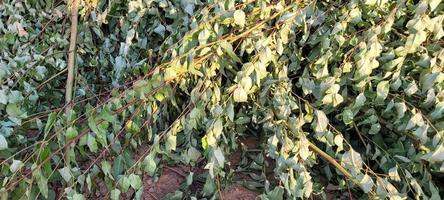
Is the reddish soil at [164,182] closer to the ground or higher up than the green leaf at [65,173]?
closer to the ground

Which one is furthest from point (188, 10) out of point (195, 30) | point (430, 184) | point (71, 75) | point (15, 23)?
point (430, 184)

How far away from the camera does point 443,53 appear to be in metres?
1.57

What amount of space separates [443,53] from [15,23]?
1624 millimetres

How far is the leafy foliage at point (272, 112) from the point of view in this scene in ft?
4.97

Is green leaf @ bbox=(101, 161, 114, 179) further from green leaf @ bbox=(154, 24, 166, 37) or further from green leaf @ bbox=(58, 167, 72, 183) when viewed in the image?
green leaf @ bbox=(154, 24, 166, 37)

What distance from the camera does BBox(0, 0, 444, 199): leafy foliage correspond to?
4.97 ft

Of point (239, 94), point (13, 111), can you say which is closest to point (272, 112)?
point (239, 94)

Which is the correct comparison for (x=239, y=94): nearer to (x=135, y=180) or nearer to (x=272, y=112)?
(x=272, y=112)

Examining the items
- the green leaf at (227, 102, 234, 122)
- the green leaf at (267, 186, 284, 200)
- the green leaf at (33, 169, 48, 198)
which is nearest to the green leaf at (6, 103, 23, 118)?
the green leaf at (33, 169, 48, 198)

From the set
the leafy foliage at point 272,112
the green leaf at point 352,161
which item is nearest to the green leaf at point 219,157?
the leafy foliage at point 272,112

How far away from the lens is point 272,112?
1609 mm

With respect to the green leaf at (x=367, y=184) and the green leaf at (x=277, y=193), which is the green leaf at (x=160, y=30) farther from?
the green leaf at (x=367, y=184)

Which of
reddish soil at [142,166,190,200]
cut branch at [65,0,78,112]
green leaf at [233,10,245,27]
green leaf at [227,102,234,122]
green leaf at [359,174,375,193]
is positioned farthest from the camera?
cut branch at [65,0,78,112]

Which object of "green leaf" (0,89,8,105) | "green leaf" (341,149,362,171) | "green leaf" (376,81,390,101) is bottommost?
"green leaf" (341,149,362,171)
